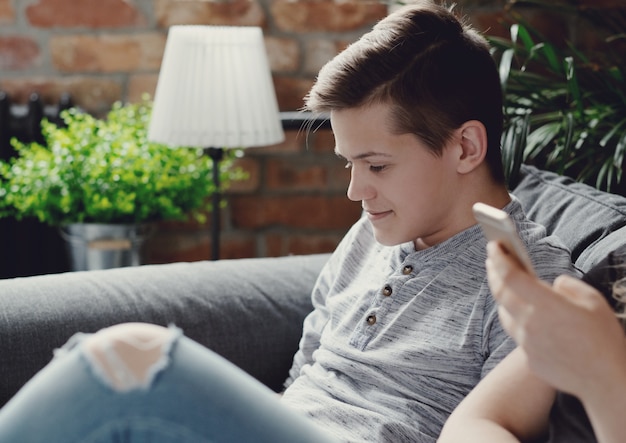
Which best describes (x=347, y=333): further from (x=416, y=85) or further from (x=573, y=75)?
(x=573, y=75)

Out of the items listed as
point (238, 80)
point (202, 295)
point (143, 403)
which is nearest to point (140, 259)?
point (238, 80)

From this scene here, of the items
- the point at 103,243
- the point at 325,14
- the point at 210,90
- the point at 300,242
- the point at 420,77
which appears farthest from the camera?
the point at 300,242

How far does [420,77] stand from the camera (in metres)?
1.22

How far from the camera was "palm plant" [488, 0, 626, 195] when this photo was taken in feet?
5.31

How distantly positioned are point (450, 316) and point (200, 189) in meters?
1.05

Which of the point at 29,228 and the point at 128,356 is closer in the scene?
the point at 128,356

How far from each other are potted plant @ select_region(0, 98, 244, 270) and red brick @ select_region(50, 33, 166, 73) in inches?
12.2

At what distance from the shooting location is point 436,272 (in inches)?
48.6

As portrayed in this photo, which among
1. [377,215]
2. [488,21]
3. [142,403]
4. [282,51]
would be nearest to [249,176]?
[282,51]

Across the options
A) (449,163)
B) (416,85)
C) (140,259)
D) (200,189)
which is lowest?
(140,259)

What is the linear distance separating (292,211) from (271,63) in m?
0.40

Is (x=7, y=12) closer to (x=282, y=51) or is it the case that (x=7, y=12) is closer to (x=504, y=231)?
(x=282, y=51)

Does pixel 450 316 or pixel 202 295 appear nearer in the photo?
pixel 450 316

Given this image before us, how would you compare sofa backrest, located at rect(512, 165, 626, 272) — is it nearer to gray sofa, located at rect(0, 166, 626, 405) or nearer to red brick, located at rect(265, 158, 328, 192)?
gray sofa, located at rect(0, 166, 626, 405)
